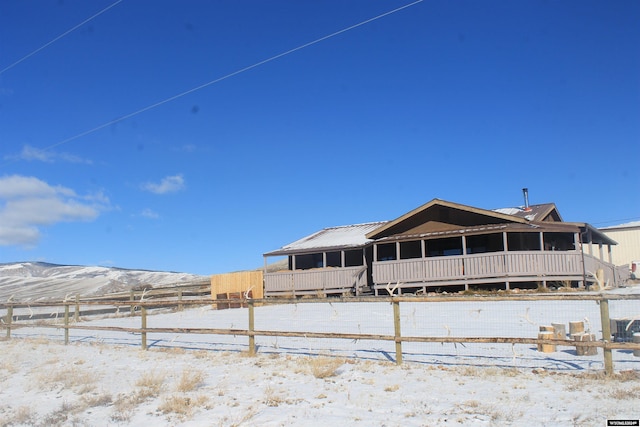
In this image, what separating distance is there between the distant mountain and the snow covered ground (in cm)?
2166

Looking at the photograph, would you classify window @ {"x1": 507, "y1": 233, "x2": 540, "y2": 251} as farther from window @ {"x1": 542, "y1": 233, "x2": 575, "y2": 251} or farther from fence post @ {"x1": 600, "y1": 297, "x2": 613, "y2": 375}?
fence post @ {"x1": 600, "y1": 297, "x2": 613, "y2": 375}

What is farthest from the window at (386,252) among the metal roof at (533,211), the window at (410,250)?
the metal roof at (533,211)

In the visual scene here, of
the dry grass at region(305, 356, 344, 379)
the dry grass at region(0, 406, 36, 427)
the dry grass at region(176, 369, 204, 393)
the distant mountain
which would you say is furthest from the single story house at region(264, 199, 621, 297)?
the dry grass at region(0, 406, 36, 427)

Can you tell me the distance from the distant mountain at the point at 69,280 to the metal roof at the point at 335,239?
9.08 m

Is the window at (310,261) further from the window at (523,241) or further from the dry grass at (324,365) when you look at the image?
the dry grass at (324,365)

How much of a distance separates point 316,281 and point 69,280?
26.3 m

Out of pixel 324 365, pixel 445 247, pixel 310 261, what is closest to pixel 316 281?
pixel 310 261

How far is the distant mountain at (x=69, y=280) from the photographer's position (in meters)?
38.3

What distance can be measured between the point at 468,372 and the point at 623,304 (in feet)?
31.6

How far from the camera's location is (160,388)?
884 cm

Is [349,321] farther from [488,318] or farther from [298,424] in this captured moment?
[298,424]

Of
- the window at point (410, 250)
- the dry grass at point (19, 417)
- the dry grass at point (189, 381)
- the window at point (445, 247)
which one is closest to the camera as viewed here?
the dry grass at point (19, 417)

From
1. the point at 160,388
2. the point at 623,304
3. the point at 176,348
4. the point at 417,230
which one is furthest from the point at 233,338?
the point at 417,230

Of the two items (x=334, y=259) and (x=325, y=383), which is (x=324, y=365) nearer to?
(x=325, y=383)
